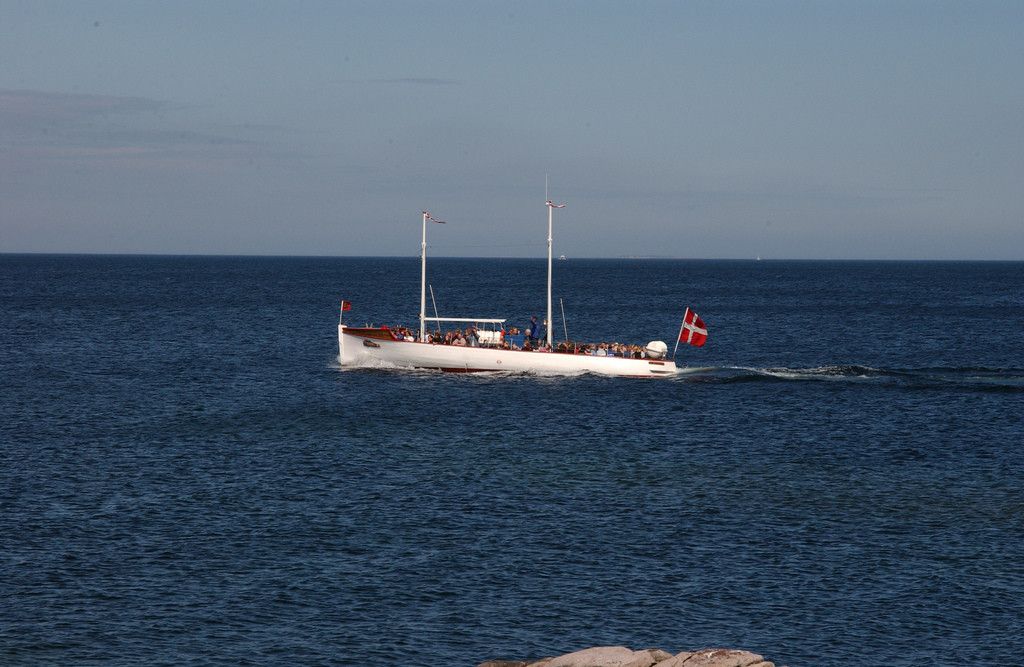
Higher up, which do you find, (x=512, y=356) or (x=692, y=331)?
(x=692, y=331)

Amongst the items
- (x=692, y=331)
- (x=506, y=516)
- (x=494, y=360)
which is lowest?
(x=506, y=516)

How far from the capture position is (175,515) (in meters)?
42.9

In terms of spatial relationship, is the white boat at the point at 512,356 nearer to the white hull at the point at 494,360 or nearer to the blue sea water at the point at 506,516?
the white hull at the point at 494,360

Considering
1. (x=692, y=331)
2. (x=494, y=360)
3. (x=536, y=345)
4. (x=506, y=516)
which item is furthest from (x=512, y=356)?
(x=506, y=516)

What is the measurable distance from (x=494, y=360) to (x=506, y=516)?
136ft

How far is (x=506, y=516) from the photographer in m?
43.3

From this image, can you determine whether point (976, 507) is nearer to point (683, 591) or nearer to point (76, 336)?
point (683, 591)

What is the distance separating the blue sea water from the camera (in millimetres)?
31562

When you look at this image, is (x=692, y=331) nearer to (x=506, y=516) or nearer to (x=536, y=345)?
(x=536, y=345)

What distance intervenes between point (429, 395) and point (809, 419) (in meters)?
25.6

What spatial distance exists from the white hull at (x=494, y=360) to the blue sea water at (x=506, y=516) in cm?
147

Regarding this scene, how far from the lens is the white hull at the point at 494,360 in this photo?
83688 mm

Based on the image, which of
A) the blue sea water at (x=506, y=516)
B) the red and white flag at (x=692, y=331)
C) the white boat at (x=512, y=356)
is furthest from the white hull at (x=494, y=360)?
the red and white flag at (x=692, y=331)

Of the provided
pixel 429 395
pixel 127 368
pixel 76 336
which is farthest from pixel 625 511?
pixel 76 336
